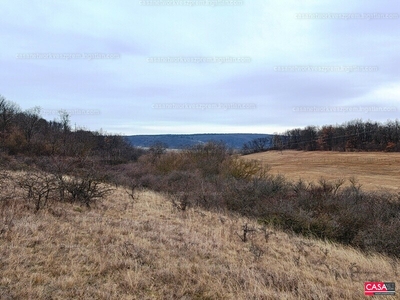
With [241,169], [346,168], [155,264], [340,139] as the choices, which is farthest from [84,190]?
[340,139]

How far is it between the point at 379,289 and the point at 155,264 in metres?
3.74

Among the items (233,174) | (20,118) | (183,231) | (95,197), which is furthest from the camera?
(20,118)

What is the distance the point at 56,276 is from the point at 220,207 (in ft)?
37.1

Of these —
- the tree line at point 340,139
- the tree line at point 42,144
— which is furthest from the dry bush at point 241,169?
the tree line at point 340,139

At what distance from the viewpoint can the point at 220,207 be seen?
584 inches

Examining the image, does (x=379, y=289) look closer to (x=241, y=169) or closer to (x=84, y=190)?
(x=84, y=190)

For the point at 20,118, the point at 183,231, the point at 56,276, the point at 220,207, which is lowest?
the point at 220,207

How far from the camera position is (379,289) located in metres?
4.37

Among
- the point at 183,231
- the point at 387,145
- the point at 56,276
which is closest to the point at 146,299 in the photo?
the point at 56,276

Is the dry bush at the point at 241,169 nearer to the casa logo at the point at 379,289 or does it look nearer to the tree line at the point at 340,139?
the casa logo at the point at 379,289

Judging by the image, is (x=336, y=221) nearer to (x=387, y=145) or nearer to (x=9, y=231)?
(x=9, y=231)

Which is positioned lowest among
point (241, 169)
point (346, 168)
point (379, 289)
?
point (346, 168)

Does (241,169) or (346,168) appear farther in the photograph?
(346,168)

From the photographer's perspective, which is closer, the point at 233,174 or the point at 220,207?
the point at 220,207
